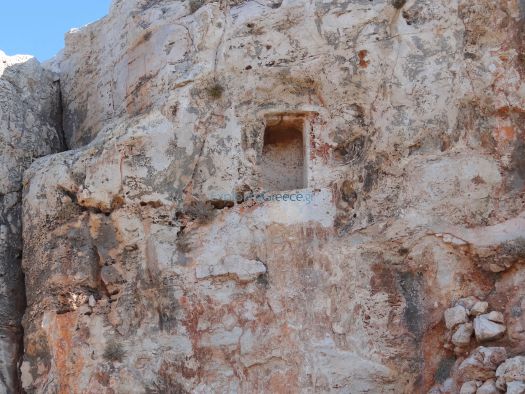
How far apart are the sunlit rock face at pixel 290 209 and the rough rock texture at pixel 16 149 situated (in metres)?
0.35

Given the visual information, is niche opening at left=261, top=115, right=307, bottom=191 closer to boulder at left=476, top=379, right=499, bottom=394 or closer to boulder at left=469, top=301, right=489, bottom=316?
boulder at left=469, top=301, right=489, bottom=316

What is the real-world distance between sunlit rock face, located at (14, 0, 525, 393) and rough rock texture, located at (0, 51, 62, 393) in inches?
13.7

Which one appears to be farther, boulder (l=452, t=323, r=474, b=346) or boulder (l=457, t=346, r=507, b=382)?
boulder (l=452, t=323, r=474, b=346)

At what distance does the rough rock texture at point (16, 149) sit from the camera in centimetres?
945

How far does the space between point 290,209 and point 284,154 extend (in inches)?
32.8

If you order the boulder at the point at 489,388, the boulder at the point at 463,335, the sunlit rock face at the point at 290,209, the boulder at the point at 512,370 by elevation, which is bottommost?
the boulder at the point at 489,388

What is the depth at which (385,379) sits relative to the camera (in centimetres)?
813

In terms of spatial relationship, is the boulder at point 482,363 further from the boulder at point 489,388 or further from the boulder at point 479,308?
the boulder at point 479,308

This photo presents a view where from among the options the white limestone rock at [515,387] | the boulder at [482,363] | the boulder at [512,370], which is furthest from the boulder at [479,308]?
the white limestone rock at [515,387]

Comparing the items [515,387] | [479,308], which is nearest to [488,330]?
[479,308]

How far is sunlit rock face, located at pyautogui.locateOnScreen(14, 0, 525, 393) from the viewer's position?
27.1ft

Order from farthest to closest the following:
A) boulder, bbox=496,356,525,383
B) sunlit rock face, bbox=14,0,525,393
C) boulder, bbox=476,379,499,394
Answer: sunlit rock face, bbox=14,0,525,393 < boulder, bbox=476,379,499,394 < boulder, bbox=496,356,525,383

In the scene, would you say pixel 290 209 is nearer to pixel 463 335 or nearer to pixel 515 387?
pixel 463 335

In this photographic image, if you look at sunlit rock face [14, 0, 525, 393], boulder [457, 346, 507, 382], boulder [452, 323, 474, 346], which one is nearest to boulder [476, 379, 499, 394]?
boulder [457, 346, 507, 382]
